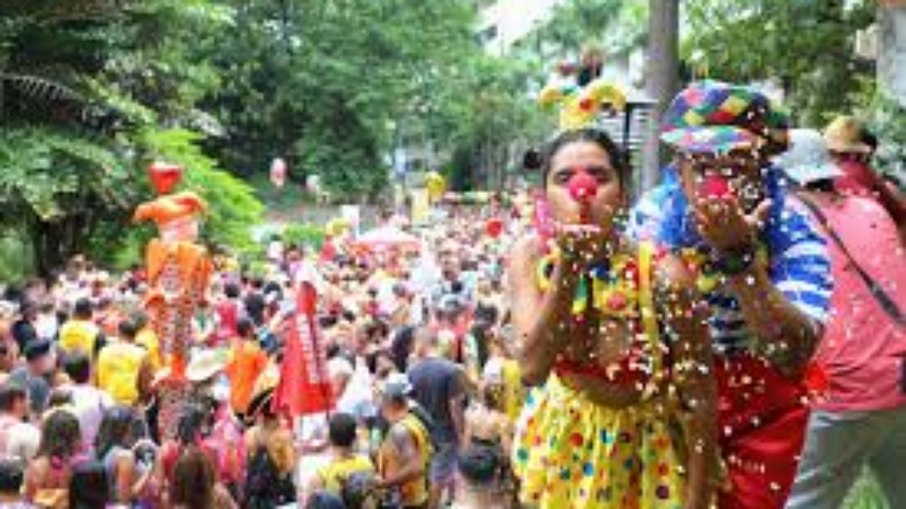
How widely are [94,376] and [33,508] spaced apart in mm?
→ 4169

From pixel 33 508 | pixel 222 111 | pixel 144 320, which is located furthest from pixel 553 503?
pixel 222 111

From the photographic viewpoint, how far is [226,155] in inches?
1986

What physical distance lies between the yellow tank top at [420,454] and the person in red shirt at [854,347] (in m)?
3.63

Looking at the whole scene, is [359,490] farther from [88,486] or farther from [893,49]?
[893,49]

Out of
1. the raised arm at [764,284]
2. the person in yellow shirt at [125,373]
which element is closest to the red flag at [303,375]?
the person in yellow shirt at [125,373]

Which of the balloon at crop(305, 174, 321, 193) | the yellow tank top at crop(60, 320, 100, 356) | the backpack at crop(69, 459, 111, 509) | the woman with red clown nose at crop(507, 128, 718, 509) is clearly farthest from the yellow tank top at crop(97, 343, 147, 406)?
the balloon at crop(305, 174, 321, 193)

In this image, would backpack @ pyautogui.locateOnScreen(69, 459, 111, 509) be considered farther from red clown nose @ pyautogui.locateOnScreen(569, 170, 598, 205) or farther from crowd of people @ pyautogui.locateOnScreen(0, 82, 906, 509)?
red clown nose @ pyautogui.locateOnScreen(569, 170, 598, 205)

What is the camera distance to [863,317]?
487 cm

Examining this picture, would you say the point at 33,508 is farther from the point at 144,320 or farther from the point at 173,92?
the point at 173,92

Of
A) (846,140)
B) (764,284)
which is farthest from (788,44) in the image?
(764,284)

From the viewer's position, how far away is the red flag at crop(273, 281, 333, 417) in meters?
8.45

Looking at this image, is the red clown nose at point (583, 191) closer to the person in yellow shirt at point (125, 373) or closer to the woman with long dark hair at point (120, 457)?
the woman with long dark hair at point (120, 457)

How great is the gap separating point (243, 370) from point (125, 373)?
0.85m

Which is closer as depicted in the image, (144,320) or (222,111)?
(144,320)
